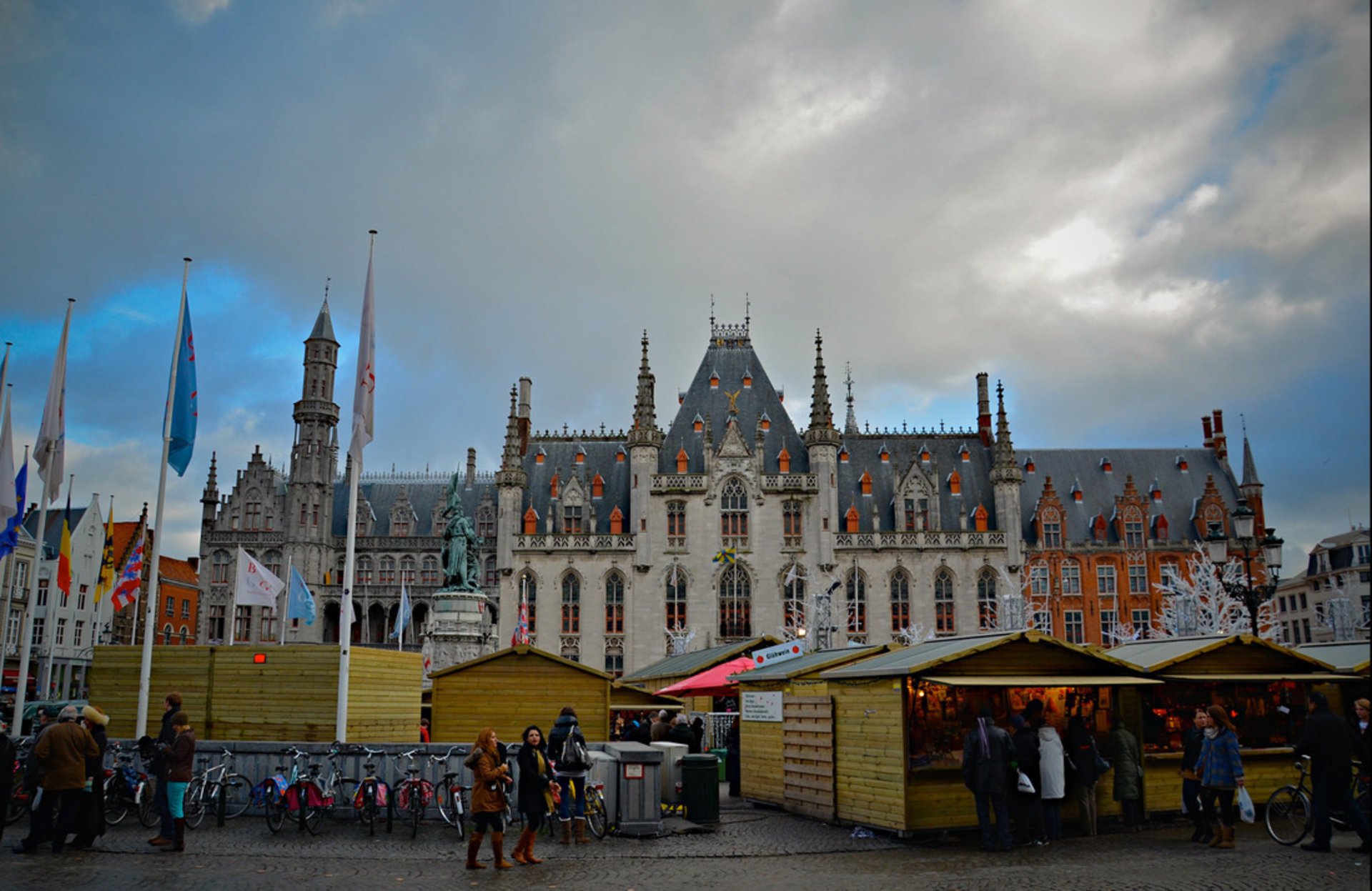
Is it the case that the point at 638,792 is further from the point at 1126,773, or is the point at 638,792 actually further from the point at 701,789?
the point at 1126,773

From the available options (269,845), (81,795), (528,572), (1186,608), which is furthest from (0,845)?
(528,572)

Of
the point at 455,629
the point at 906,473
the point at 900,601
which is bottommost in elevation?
the point at 455,629

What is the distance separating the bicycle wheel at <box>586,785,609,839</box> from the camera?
55.7 ft

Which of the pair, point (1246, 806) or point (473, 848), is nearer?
point (473, 848)

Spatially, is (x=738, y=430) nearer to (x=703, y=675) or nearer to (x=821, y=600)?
(x=821, y=600)

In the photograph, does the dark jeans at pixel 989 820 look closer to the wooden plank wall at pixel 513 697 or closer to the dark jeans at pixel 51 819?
the wooden plank wall at pixel 513 697

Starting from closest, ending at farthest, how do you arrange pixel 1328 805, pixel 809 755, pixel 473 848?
pixel 473 848, pixel 1328 805, pixel 809 755

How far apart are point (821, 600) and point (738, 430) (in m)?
23.4

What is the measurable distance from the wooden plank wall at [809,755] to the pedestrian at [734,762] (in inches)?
116

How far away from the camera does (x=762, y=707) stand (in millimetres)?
21938

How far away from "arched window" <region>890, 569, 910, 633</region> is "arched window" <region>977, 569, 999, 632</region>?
3.75m

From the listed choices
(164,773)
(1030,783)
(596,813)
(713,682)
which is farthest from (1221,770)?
(164,773)

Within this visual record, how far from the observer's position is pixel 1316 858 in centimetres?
1420

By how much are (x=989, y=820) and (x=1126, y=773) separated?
10.9 ft
